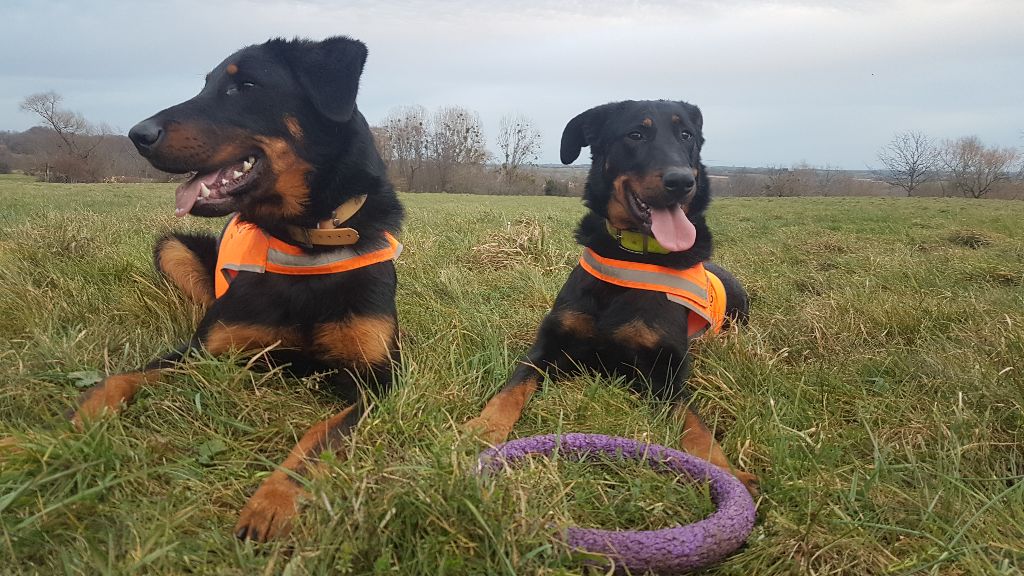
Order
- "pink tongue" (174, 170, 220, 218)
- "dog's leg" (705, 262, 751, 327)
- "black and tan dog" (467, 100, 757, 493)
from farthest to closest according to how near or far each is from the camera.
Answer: "dog's leg" (705, 262, 751, 327) → "black and tan dog" (467, 100, 757, 493) → "pink tongue" (174, 170, 220, 218)

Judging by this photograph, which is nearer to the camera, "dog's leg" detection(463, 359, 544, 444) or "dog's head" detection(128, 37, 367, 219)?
"dog's leg" detection(463, 359, 544, 444)

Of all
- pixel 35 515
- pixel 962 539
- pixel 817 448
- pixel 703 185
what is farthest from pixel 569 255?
pixel 35 515

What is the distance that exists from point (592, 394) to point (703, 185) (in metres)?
1.79

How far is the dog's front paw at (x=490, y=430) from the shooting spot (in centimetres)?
215

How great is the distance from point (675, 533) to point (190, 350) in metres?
2.16

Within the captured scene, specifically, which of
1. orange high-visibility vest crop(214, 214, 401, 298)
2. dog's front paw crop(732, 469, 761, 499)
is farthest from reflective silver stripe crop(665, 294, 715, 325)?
orange high-visibility vest crop(214, 214, 401, 298)

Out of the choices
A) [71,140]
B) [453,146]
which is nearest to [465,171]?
[453,146]

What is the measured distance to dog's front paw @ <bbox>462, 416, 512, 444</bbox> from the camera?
2.15 metres

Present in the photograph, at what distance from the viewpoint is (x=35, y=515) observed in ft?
4.74

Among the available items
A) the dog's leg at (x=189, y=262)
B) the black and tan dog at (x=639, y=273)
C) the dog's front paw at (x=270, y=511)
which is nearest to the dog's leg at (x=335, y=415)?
the dog's front paw at (x=270, y=511)

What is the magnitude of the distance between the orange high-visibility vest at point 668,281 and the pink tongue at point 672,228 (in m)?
0.16

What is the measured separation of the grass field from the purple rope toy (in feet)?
0.22

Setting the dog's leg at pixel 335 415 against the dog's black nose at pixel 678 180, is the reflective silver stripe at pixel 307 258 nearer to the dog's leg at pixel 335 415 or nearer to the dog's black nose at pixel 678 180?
the dog's leg at pixel 335 415

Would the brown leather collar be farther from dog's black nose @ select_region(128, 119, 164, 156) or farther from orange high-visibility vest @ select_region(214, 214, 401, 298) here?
dog's black nose @ select_region(128, 119, 164, 156)
